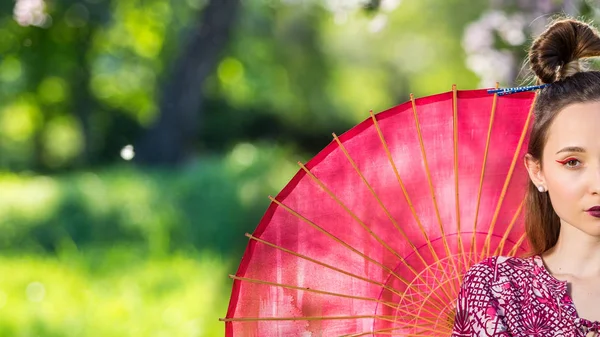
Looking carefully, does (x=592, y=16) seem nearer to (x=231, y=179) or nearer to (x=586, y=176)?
(x=586, y=176)

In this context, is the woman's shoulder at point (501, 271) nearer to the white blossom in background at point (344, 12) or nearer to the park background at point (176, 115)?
the park background at point (176, 115)

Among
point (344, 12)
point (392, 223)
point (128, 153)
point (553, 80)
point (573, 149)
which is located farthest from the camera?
point (344, 12)

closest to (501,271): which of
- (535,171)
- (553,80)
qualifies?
(535,171)

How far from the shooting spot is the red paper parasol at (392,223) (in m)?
1.36

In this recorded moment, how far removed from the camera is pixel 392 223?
138cm

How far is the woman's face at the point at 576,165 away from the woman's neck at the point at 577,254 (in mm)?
27

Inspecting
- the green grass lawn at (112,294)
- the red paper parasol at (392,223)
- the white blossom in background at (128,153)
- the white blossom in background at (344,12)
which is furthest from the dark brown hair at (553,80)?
the white blossom in background at (344,12)

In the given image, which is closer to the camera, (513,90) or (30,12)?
(513,90)

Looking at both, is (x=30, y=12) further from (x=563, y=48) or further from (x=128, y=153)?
(x=563, y=48)

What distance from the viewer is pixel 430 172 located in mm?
1388

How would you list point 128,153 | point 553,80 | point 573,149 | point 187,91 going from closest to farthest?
point 573,149 < point 553,80 < point 128,153 < point 187,91

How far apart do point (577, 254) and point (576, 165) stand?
0.14 m

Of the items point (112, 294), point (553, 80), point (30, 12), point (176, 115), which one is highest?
point (30, 12)

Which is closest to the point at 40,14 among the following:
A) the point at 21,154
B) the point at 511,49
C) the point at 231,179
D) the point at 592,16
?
the point at 231,179
